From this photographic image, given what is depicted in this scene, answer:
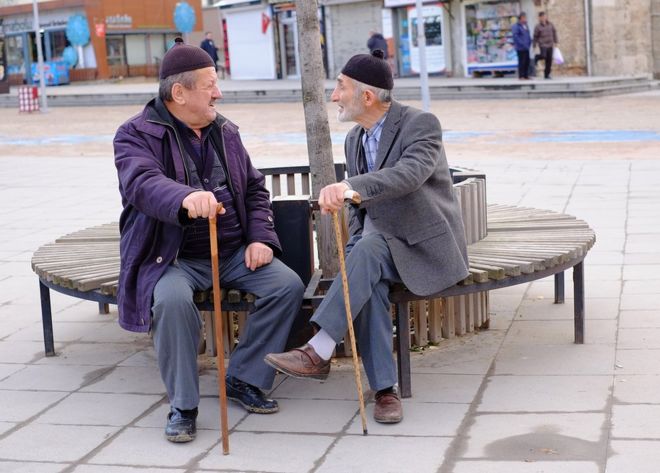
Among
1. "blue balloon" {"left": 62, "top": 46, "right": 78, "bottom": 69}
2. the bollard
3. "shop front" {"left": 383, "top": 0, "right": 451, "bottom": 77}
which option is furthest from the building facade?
the bollard

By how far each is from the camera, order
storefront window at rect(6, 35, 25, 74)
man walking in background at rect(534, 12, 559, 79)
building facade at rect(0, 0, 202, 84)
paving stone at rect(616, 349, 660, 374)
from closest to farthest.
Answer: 1. paving stone at rect(616, 349, 660, 374)
2. man walking in background at rect(534, 12, 559, 79)
3. building facade at rect(0, 0, 202, 84)
4. storefront window at rect(6, 35, 25, 74)

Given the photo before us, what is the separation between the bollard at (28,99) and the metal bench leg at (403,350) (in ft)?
88.9

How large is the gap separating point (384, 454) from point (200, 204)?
45.0 inches

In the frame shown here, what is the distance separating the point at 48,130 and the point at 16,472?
797 inches

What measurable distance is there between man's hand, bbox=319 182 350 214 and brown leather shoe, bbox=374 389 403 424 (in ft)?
2.53

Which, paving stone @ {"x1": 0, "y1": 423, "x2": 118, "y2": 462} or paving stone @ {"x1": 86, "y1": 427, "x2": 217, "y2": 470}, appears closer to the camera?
paving stone @ {"x1": 86, "y1": 427, "x2": 217, "y2": 470}

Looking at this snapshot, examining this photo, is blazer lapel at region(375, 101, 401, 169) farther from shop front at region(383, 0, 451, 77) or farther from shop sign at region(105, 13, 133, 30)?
shop sign at region(105, 13, 133, 30)

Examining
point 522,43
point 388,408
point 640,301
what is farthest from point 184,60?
point 522,43

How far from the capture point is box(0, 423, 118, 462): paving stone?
4.12 metres

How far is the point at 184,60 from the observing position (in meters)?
4.55

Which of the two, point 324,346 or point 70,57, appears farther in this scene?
point 70,57

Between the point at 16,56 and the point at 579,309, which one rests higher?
the point at 16,56

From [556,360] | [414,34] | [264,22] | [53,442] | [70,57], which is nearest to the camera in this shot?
[53,442]

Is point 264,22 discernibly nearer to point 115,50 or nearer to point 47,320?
point 115,50
